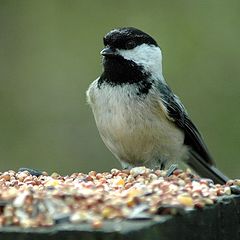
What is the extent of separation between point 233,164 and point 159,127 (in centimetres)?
250

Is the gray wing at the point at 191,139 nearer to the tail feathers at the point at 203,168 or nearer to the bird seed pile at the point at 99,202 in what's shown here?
the tail feathers at the point at 203,168

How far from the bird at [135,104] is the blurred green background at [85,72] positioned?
7.55 ft

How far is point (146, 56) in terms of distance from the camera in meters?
4.56

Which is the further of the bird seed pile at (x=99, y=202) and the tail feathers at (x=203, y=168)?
the tail feathers at (x=203, y=168)

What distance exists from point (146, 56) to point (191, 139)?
0.62 metres

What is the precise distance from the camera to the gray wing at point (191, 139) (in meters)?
4.61

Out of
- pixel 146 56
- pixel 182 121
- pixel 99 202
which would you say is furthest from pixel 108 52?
pixel 99 202

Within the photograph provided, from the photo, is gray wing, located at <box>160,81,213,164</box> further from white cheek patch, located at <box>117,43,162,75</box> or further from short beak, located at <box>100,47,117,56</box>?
short beak, located at <box>100,47,117,56</box>

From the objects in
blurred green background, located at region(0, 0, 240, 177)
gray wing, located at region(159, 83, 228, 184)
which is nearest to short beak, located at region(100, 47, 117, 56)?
gray wing, located at region(159, 83, 228, 184)

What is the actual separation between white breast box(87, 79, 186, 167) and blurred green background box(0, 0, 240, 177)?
234cm

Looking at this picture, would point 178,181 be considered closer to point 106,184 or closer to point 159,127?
point 106,184

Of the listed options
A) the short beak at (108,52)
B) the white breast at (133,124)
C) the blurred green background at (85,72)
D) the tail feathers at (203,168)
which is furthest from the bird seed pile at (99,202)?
the blurred green background at (85,72)

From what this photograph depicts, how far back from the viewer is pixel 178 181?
3.08 meters

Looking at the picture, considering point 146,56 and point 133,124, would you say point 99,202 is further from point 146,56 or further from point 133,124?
point 146,56
